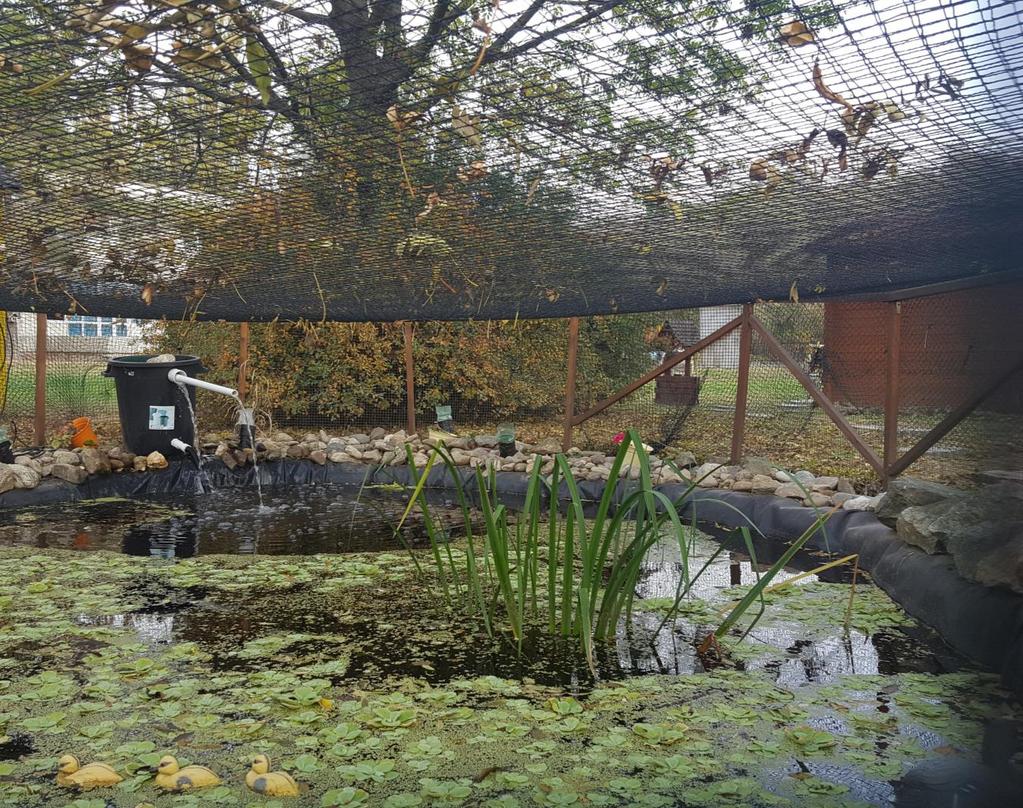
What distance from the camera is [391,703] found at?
81.0 inches

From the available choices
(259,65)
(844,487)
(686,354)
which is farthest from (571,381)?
(259,65)

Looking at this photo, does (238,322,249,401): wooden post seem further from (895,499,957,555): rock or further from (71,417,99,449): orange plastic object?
(895,499,957,555): rock

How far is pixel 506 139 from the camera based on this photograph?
8.63ft

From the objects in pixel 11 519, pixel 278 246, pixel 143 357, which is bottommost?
pixel 11 519

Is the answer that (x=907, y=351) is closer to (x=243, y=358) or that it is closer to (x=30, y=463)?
(x=243, y=358)

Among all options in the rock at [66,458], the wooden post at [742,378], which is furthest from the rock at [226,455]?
the wooden post at [742,378]

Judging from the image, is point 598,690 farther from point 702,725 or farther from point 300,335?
point 300,335

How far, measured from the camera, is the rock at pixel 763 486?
5102 millimetres

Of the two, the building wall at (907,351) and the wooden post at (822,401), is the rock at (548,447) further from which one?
the building wall at (907,351)

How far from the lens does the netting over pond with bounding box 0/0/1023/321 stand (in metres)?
1.90

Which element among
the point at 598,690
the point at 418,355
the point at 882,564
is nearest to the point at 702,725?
the point at 598,690

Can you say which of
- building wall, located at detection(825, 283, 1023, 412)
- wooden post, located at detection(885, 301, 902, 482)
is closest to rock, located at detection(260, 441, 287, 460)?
building wall, located at detection(825, 283, 1023, 412)

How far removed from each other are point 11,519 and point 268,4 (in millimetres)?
4125

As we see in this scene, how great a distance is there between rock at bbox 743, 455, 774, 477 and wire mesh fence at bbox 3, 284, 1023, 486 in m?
0.36
